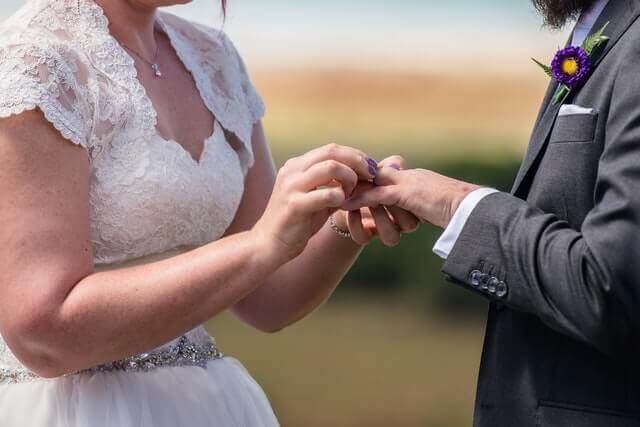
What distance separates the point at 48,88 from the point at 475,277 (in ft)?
2.76

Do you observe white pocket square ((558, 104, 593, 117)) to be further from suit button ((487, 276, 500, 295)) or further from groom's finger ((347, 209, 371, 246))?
groom's finger ((347, 209, 371, 246))

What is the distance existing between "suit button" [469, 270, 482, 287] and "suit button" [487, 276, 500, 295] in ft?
0.07

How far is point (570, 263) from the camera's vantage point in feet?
5.50

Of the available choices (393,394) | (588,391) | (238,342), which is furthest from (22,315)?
(238,342)

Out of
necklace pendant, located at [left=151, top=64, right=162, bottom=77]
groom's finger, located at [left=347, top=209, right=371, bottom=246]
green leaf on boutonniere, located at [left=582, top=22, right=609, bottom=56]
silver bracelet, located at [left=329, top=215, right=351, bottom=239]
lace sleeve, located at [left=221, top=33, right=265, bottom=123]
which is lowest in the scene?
silver bracelet, located at [left=329, top=215, right=351, bottom=239]

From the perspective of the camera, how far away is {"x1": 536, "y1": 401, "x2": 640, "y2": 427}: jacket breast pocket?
176 centimetres

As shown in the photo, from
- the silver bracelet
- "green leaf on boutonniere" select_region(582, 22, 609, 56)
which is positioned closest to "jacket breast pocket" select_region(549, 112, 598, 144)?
"green leaf on boutonniere" select_region(582, 22, 609, 56)

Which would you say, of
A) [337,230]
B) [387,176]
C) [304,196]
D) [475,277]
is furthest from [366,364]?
[475,277]

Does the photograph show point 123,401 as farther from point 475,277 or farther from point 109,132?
point 475,277

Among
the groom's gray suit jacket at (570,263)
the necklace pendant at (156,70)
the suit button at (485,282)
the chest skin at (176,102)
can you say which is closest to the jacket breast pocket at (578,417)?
the groom's gray suit jacket at (570,263)

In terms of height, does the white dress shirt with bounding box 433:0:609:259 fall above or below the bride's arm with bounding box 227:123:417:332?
above

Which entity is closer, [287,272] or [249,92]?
[287,272]

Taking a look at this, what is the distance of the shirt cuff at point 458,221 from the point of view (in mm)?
1825

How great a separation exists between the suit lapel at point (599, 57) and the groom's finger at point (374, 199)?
24cm
